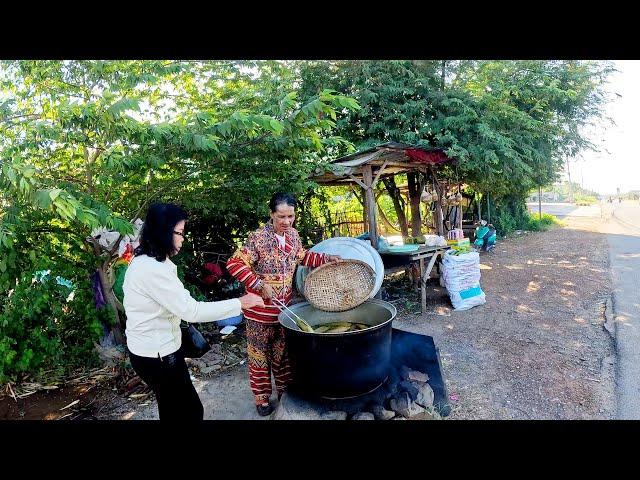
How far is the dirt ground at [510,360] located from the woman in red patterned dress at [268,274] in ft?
4.45

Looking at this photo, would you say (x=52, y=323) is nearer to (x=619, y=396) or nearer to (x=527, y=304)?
(x=619, y=396)

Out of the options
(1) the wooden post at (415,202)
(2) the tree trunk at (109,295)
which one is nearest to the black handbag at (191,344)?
(2) the tree trunk at (109,295)

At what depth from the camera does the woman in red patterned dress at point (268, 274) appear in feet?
9.88

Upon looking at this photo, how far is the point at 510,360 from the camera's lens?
14.3 feet

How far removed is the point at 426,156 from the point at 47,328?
19.3 feet

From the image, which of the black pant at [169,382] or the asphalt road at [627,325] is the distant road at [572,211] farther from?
the black pant at [169,382]

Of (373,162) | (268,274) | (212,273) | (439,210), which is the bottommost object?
(212,273)

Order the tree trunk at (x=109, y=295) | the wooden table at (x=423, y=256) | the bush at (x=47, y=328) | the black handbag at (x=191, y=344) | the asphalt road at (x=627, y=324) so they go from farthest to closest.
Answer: the wooden table at (x=423, y=256) < the tree trunk at (x=109, y=295) < the bush at (x=47, y=328) < the asphalt road at (x=627, y=324) < the black handbag at (x=191, y=344)

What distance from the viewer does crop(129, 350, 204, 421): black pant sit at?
2195mm

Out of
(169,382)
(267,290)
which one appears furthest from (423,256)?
(169,382)

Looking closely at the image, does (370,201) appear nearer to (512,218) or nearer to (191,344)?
(191,344)
